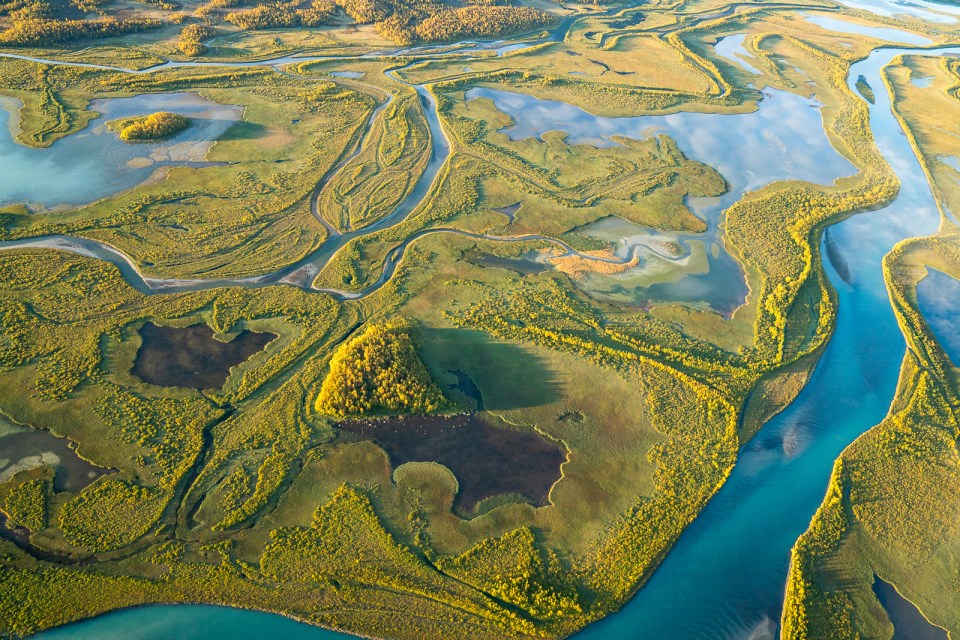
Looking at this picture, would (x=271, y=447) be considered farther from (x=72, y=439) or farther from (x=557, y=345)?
(x=557, y=345)

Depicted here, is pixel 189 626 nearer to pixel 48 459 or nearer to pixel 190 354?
pixel 48 459

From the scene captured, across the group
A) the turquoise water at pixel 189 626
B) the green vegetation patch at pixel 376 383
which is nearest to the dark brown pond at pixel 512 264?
the green vegetation patch at pixel 376 383

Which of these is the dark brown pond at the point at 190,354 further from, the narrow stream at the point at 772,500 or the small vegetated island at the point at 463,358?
the narrow stream at the point at 772,500

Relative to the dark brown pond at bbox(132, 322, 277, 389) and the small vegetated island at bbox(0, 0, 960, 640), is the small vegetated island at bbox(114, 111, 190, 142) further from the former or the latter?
the dark brown pond at bbox(132, 322, 277, 389)

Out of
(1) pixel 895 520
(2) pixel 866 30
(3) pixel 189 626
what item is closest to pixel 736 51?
(2) pixel 866 30

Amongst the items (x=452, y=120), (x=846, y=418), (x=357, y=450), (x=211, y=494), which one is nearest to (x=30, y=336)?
(x=211, y=494)

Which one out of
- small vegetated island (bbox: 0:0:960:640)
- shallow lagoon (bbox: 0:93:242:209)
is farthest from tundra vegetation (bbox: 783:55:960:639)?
shallow lagoon (bbox: 0:93:242:209)

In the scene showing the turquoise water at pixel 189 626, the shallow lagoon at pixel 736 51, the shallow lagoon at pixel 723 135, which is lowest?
the turquoise water at pixel 189 626
